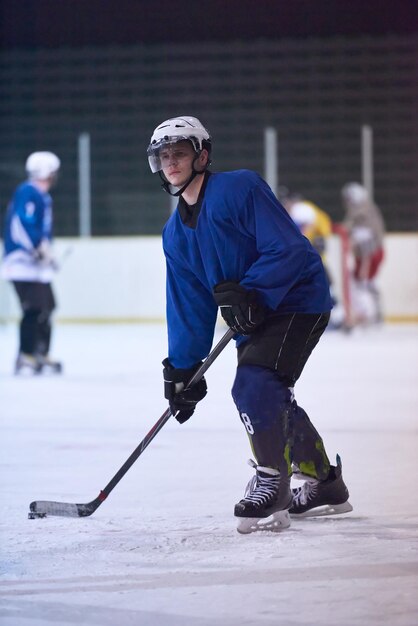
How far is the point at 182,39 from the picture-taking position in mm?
15672

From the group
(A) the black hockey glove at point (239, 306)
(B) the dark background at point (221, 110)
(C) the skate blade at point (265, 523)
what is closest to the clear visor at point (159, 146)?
(A) the black hockey glove at point (239, 306)

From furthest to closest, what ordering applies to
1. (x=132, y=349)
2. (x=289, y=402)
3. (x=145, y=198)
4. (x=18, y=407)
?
1. (x=145, y=198)
2. (x=132, y=349)
3. (x=18, y=407)
4. (x=289, y=402)

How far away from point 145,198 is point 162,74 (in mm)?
1371

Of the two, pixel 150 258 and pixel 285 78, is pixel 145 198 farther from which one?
pixel 285 78

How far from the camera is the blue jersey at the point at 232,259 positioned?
3146mm

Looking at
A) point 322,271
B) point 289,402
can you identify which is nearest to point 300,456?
point 289,402

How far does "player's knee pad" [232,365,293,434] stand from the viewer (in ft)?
10.3

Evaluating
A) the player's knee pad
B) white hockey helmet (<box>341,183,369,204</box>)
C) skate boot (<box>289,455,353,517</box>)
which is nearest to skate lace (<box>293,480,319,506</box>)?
skate boot (<box>289,455,353,517</box>)

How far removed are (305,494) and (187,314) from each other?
522 mm

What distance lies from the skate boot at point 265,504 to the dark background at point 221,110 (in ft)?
31.7

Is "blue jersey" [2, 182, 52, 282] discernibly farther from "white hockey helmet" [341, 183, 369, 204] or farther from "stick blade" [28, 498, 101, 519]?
"stick blade" [28, 498, 101, 519]

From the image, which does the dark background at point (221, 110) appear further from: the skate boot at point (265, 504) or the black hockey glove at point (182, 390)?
the skate boot at point (265, 504)

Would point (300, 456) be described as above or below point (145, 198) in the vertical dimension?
below

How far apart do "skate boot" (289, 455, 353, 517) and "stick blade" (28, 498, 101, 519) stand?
1.60 ft
